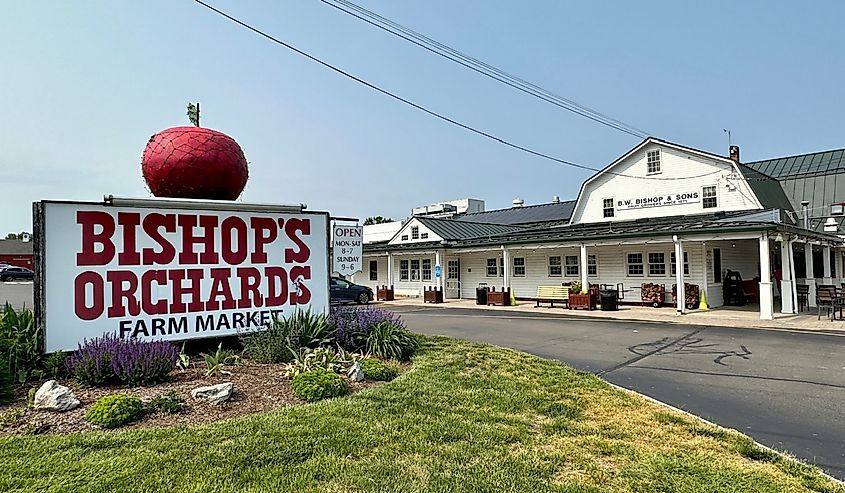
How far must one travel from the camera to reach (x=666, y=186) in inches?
991

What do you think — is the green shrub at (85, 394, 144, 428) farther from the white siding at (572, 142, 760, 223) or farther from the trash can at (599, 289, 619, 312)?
the white siding at (572, 142, 760, 223)

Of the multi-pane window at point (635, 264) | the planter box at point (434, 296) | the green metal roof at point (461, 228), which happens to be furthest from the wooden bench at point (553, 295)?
the green metal roof at point (461, 228)

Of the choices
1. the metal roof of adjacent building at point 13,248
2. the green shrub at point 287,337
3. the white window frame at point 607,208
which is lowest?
the green shrub at point 287,337

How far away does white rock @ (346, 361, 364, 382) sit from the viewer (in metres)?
6.81

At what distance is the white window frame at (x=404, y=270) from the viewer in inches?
1313

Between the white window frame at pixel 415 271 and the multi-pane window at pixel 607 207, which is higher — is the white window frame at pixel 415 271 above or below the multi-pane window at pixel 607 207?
below

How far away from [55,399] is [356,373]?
128 inches

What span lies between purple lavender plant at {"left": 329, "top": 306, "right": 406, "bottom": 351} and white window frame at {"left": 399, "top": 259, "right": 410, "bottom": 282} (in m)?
23.4

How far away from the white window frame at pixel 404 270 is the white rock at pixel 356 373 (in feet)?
86.1

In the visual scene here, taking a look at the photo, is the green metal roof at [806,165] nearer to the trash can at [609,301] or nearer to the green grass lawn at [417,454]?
the trash can at [609,301]

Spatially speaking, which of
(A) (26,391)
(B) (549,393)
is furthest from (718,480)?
(A) (26,391)

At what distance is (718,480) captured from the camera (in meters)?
4.07

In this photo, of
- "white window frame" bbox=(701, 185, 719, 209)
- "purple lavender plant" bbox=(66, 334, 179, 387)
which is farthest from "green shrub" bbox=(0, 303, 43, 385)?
"white window frame" bbox=(701, 185, 719, 209)

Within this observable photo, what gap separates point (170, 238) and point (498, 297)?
18.8 meters
